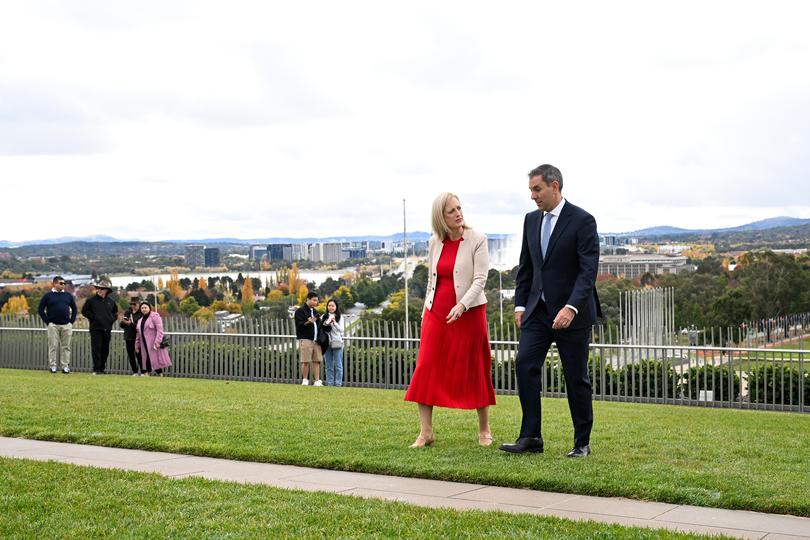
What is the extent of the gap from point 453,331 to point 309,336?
12867 mm

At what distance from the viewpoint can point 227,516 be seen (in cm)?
607

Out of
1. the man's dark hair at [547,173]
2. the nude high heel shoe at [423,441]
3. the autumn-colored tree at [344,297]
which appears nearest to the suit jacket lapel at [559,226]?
the man's dark hair at [547,173]

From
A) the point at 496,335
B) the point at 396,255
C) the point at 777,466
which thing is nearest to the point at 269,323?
the point at 496,335

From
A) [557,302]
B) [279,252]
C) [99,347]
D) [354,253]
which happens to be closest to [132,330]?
[99,347]

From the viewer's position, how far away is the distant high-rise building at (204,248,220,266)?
49525 millimetres

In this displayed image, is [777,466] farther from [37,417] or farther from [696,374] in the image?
[696,374]

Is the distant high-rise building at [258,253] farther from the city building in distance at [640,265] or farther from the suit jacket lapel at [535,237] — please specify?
the suit jacket lapel at [535,237]

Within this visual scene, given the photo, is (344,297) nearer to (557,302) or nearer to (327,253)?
(327,253)

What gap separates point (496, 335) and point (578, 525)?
15.9 metres

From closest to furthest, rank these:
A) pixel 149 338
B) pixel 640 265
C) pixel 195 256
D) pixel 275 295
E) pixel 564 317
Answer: pixel 564 317
pixel 149 338
pixel 640 265
pixel 275 295
pixel 195 256

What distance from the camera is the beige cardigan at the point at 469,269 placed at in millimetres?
8539

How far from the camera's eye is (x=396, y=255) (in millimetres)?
47125

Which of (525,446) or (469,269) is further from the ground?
(469,269)

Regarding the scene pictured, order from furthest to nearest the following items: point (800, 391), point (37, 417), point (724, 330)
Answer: point (724, 330) → point (800, 391) → point (37, 417)
